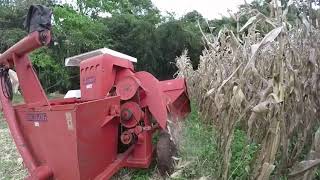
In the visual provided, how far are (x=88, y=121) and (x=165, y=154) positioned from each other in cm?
96

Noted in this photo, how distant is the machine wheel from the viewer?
3863mm

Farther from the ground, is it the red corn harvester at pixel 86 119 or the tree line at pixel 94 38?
the tree line at pixel 94 38

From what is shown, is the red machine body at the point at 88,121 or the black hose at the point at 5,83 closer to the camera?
the red machine body at the point at 88,121

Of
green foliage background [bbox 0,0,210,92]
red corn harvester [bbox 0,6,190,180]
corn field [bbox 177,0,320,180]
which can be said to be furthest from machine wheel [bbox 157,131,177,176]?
green foliage background [bbox 0,0,210,92]

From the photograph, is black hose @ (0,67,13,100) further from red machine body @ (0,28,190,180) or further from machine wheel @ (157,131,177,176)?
A: machine wheel @ (157,131,177,176)

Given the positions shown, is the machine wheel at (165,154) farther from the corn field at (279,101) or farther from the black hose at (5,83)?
the black hose at (5,83)

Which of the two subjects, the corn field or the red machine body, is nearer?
the corn field

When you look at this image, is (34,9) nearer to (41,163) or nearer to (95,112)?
(95,112)

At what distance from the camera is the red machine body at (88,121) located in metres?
3.12

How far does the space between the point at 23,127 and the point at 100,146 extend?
70 cm

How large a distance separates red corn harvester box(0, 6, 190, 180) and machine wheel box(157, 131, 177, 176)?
0.04ft

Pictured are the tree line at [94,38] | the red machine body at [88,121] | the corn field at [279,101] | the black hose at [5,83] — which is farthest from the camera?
the tree line at [94,38]

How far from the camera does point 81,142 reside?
3104 millimetres

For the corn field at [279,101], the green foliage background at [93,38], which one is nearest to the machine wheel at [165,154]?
the corn field at [279,101]
